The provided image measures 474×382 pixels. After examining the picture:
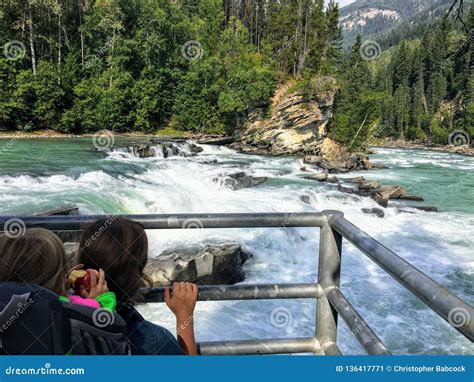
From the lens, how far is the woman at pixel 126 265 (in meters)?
1.92

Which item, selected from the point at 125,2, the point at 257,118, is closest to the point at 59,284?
the point at 257,118

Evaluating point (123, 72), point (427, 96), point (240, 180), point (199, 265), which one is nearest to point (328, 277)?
point (199, 265)

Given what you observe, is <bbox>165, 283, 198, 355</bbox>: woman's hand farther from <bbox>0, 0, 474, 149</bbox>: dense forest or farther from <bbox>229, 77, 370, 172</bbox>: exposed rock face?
<bbox>229, 77, 370, 172</bbox>: exposed rock face

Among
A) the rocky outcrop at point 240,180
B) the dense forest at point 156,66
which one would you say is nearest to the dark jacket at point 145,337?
the rocky outcrop at point 240,180

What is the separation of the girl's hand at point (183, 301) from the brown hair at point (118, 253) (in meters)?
0.24

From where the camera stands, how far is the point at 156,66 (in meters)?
55.0

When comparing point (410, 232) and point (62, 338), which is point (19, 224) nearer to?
point (62, 338)

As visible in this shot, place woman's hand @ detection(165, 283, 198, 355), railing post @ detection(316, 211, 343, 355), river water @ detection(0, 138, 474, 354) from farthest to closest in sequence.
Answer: river water @ detection(0, 138, 474, 354) → railing post @ detection(316, 211, 343, 355) → woman's hand @ detection(165, 283, 198, 355)

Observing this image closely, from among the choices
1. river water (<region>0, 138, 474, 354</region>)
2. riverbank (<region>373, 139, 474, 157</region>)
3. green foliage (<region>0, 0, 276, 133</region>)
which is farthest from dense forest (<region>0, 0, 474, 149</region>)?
riverbank (<region>373, 139, 474, 157</region>)

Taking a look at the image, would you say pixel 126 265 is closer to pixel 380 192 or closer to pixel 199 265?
pixel 199 265

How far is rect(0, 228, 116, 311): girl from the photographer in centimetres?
157

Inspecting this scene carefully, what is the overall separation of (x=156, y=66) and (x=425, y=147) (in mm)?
60142

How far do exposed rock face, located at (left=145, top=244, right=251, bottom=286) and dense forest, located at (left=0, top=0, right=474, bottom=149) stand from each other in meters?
32.1

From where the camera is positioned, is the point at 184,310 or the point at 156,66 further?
the point at 156,66
